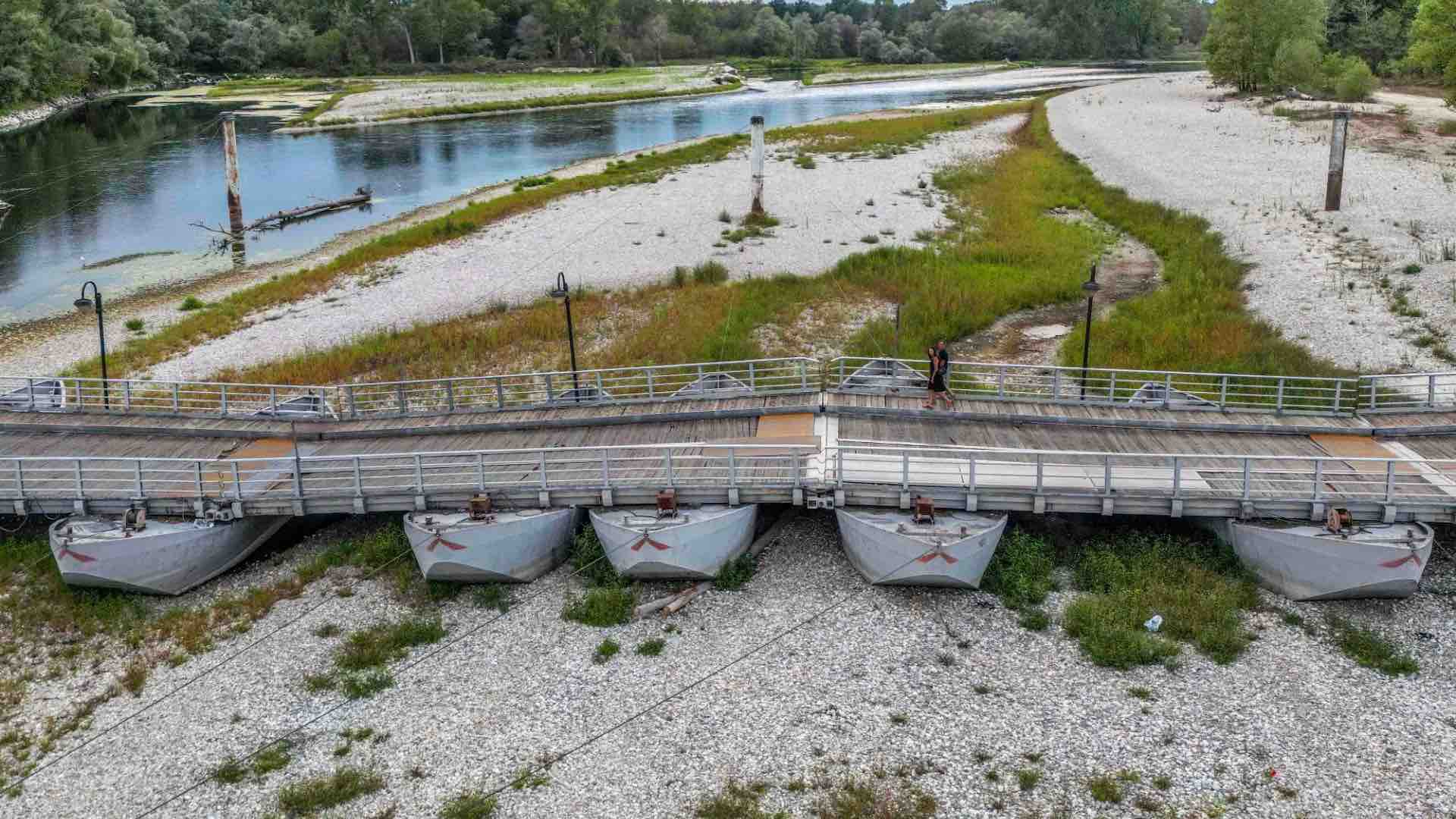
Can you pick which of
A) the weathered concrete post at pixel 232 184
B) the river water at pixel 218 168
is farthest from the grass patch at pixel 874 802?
the weathered concrete post at pixel 232 184

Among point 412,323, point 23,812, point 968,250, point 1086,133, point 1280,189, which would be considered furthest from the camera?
point 1086,133

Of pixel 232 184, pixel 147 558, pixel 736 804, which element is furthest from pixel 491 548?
pixel 232 184

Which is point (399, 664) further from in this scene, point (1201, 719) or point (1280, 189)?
point (1280, 189)

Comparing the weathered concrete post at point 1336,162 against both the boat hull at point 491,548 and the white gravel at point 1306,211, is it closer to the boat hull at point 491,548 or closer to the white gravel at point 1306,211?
the white gravel at point 1306,211

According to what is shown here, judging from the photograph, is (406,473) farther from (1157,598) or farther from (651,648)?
(1157,598)

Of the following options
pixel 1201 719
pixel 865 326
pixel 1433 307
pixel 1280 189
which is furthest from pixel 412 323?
pixel 1280 189

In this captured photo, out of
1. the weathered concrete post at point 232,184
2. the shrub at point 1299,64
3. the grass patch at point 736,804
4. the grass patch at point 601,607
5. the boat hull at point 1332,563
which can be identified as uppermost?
the shrub at point 1299,64
